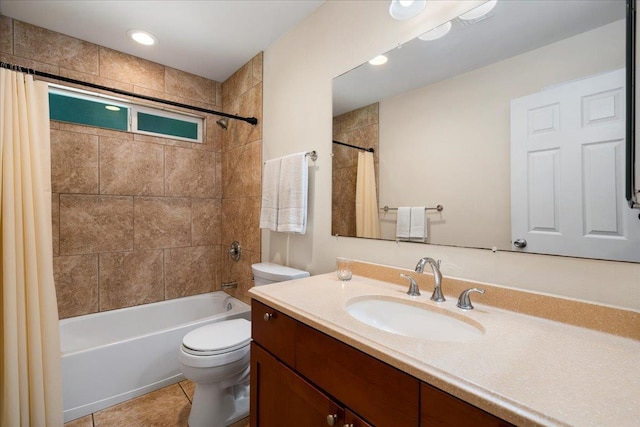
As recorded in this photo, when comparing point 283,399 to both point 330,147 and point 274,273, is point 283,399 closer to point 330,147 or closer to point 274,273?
point 274,273

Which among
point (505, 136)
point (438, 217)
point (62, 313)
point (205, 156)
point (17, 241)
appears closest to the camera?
point (505, 136)

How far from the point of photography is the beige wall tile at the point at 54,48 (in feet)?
6.34

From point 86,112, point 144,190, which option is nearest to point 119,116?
point 86,112

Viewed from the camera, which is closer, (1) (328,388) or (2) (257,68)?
(1) (328,388)

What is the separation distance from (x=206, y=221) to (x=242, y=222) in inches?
20.1

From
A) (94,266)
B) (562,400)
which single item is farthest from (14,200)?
(562,400)

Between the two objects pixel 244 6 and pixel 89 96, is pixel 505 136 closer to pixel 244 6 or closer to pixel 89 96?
pixel 244 6

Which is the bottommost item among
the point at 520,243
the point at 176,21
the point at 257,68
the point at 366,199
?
the point at 520,243

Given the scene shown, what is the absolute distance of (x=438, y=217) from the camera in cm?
118

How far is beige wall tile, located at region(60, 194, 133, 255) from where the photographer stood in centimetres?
211

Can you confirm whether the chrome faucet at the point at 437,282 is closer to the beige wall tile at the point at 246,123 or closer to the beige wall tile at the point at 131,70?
the beige wall tile at the point at 246,123

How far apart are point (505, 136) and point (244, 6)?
5.60 ft

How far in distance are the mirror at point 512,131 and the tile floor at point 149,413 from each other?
159cm

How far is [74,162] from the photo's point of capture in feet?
7.00
